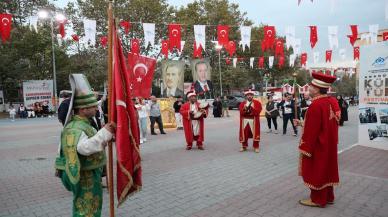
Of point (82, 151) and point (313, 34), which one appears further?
point (313, 34)

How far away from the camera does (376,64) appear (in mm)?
9688

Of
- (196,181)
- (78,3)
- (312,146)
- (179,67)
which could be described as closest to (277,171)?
(196,181)

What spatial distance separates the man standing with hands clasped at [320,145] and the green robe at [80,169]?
3088 mm

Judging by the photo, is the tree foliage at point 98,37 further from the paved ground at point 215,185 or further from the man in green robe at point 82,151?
the man in green robe at point 82,151

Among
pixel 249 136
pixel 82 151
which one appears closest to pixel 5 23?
pixel 249 136

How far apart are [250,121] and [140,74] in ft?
15.5

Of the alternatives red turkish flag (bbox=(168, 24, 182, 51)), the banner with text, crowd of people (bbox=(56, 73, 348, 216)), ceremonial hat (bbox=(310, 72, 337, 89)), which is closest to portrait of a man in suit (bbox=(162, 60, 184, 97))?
red turkish flag (bbox=(168, 24, 182, 51))

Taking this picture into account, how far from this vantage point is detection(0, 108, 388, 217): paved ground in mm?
5012

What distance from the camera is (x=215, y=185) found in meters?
6.27

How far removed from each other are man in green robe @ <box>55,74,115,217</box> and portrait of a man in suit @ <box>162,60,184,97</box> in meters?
13.6

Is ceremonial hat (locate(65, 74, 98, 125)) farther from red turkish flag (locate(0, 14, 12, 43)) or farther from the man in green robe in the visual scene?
red turkish flag (locate(0, 14, 12, 43))

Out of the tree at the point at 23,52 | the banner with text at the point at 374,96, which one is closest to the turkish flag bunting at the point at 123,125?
the banner with text at the point at 374,96

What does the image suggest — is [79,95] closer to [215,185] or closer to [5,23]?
[215,185]

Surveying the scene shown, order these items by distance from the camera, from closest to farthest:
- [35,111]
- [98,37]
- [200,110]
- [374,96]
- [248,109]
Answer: [248,109], [374,96], [200,110], [35,111], [98,37]
